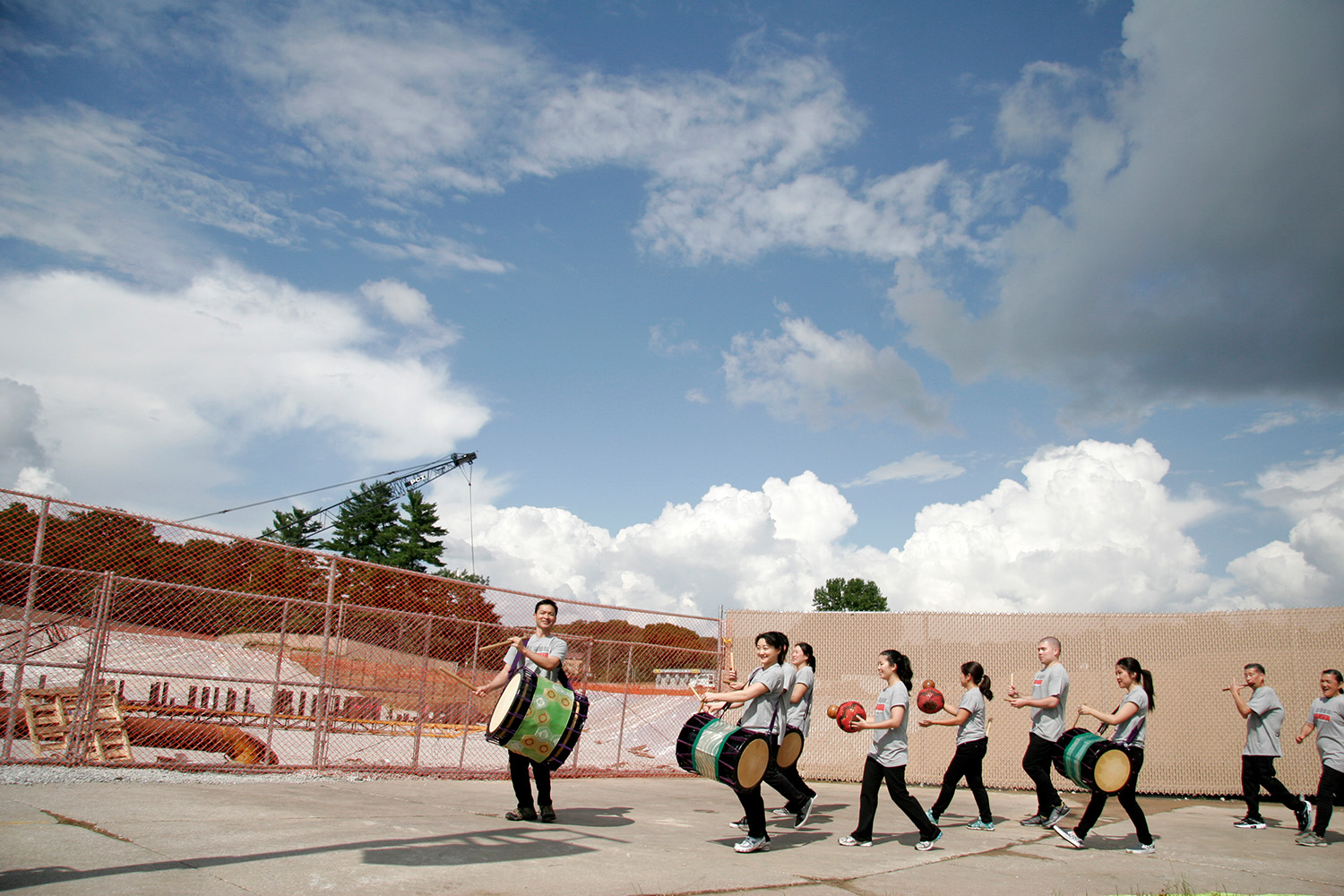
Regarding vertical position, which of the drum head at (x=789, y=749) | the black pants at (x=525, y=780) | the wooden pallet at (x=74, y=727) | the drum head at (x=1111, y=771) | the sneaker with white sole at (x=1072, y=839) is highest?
the drum head at (x=1111, y=771)

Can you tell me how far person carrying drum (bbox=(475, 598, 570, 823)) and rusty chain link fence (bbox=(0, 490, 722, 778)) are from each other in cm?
46

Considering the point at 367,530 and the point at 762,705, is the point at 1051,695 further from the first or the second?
the point at 367,530

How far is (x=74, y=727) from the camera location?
8195 mm

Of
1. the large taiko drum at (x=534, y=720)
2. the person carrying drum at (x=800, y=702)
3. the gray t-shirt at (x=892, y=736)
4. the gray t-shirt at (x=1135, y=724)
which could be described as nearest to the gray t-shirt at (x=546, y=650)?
the large taiko drum at (x=534, y=720)

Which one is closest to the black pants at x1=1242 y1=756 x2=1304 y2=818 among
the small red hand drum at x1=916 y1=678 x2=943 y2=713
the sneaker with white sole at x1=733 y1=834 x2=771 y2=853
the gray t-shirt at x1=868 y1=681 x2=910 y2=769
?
the small red hand drum at x1=916 y1=678 x2=943 y2=713

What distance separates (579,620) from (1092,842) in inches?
270

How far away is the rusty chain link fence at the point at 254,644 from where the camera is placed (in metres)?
8.31

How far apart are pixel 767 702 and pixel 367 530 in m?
79.4

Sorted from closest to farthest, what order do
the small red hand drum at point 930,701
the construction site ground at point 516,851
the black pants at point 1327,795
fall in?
the construction site ground at point 516,851
the small red hand drum at point 930,701
the black pants at point 1327,795

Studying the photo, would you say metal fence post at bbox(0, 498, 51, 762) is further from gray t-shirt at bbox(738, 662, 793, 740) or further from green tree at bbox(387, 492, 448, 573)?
green tree at bbox(387, 492, 448, 573)

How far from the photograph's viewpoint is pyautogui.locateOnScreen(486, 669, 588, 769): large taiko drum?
6.05 m

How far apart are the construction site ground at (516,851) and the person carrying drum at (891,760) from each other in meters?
0.18

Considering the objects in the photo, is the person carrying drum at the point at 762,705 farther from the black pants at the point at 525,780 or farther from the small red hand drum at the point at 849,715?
the black pants at the point at 525,780

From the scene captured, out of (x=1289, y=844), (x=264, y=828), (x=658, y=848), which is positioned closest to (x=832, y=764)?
(x=1289, y=844)
